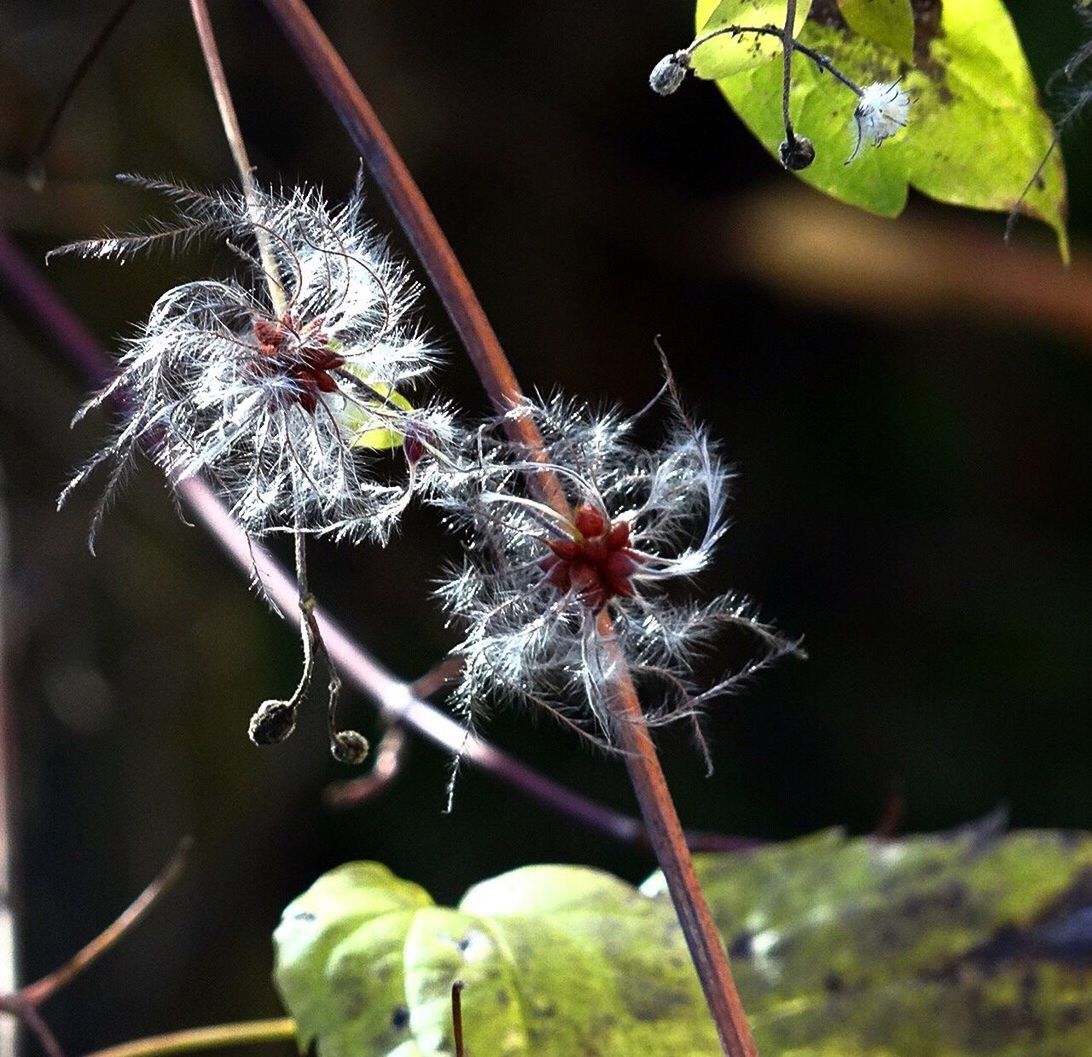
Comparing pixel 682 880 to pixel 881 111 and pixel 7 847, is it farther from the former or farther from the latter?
pixel 7 847

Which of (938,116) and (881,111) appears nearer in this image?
(881,111)

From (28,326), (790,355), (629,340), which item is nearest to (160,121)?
(28,326)

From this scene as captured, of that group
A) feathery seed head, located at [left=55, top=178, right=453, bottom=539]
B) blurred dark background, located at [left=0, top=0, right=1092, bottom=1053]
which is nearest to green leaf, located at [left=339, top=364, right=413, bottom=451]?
feathery seed head, located at [left=55, top=178, right=453, bottom=539]

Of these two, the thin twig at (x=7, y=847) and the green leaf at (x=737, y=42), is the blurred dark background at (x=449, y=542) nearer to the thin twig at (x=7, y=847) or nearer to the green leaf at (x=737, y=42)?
the thin twig at (x=7, y=847)

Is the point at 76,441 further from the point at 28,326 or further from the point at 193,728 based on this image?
the point at 193,728

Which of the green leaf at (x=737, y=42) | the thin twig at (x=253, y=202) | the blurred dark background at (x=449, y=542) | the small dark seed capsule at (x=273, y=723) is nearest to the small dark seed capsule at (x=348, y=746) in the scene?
the small dark seed capsule at (x=273, y=723)

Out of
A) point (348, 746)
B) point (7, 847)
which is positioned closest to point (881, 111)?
point (348, 746)

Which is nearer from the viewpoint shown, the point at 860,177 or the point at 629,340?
the point at 860,177

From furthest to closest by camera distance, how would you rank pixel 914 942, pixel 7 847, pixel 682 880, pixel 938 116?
pixel 7 847
pixel 914 942
pixel 938 116
pixel 682 880
